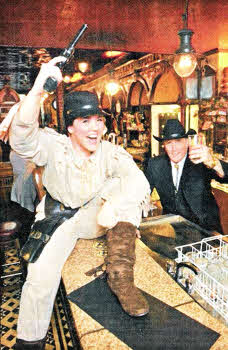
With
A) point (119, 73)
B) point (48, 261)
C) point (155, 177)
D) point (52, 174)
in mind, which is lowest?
point (48, 261)

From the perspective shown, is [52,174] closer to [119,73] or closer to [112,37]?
[112,37]

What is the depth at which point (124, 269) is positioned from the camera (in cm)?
175

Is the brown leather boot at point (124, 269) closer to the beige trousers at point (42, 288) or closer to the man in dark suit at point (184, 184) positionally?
the beige trousers at point (42, 288)

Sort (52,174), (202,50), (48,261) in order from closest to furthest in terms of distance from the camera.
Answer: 1. (48,261)
2. (52,174)
3. (202,50)

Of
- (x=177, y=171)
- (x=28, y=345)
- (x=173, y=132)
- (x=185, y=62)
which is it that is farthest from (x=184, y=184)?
(x=28, y=345)

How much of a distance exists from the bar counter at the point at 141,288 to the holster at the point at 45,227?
336 millimetres

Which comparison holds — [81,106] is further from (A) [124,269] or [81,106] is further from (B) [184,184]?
(B) [184,184]

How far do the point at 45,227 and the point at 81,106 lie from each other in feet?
2.90

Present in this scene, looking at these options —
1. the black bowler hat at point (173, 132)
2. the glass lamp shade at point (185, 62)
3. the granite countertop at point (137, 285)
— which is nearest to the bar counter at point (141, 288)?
the granite countertop at point (137, 285)

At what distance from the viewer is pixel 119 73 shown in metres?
10.6

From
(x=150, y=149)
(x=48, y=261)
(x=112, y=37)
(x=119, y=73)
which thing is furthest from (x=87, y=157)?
(x=119, y=73)

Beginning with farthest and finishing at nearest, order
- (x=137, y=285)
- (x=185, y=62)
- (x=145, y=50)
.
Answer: (x=145, y=50)
(x=185, y=62)
(x=137, y=285)

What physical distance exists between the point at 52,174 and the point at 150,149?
703cm

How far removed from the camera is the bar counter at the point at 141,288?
55.7 inches
